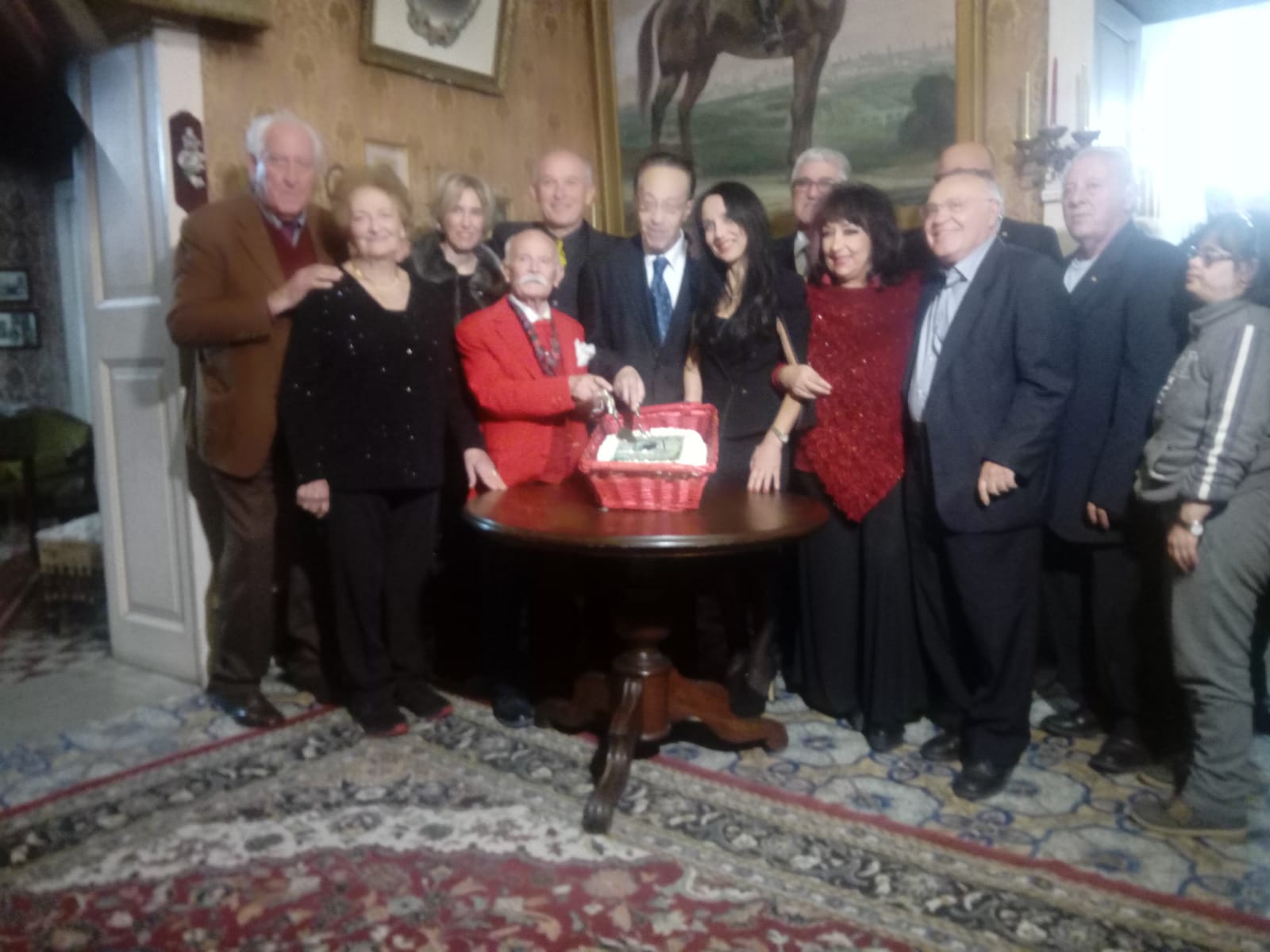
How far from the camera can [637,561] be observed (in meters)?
2.34

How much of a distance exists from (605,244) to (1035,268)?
1.21 m

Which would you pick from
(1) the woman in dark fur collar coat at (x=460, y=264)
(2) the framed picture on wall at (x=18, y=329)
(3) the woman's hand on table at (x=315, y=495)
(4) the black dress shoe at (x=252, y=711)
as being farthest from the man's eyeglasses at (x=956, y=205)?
(2) the framed picture on wall at (x=18, y=329)

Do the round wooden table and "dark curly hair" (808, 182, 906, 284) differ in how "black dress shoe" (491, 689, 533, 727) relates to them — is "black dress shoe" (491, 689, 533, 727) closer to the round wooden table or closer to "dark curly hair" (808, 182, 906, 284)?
the round wooden table

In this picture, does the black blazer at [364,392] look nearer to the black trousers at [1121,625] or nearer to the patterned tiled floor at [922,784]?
the patterned tiled floor at [922,784]

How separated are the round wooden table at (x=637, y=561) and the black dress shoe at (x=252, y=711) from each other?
78 cm

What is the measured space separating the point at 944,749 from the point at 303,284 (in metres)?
2.02

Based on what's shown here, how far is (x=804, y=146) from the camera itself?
436 centimetres

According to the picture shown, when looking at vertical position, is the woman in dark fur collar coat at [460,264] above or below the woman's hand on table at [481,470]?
above

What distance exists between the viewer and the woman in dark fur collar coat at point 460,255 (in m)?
2.87

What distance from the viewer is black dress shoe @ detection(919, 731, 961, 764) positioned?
2594mm

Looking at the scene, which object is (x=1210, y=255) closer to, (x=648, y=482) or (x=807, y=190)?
(x=648, y=482)

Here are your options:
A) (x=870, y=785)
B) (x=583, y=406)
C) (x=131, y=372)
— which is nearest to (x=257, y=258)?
(x=131, y=372)

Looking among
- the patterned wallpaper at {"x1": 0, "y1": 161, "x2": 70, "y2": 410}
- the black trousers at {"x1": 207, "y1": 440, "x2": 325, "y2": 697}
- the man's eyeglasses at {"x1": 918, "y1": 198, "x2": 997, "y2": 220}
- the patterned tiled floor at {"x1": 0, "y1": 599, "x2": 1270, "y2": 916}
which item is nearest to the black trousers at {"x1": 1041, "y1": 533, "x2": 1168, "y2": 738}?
the patterned tiled floor at {"x1": 0, "y1": 599, "x2": 1270, "y2": 916}

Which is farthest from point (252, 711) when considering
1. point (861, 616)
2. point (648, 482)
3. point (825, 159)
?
point (825, 159)
